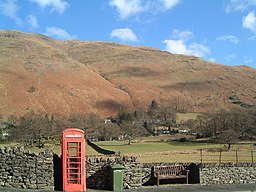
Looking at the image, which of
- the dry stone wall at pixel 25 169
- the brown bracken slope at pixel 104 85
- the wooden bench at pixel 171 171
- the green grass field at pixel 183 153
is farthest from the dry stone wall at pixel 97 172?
the brown bracken slope at pixel 104 85

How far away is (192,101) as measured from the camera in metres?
143

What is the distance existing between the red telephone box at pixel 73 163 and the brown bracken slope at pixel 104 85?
3550 inches

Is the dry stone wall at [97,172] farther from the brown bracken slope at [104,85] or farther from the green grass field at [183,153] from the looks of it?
the brown bracken slope at [104,85]

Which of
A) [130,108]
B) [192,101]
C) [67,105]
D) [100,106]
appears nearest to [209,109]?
A: [192,101]

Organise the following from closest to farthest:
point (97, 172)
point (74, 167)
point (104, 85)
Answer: point (74, 167) → point (97, 172) → point (104, 85)

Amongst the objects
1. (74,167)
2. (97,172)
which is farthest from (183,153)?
(74,167)

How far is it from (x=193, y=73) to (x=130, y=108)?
2501 inches

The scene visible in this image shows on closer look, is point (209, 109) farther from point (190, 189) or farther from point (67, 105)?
point (190, 189)

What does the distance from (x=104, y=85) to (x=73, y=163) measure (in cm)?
13704

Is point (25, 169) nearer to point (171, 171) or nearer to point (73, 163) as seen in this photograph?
point (73, 163)

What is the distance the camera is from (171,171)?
55.8ft

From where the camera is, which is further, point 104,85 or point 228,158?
point 104,85

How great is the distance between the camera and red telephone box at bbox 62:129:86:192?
45.4 feet

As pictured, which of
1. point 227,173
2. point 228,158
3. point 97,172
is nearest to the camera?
point 97,172
